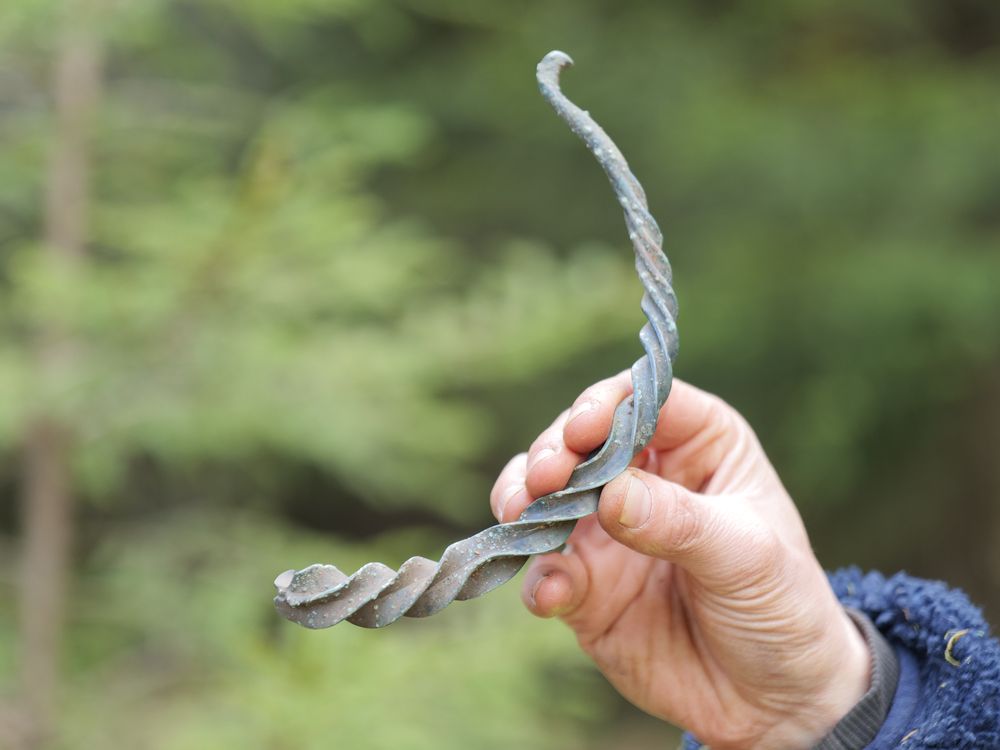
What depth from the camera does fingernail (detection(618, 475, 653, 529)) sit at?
1169 mm

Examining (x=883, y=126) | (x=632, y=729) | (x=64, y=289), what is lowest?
(x=632, y=729)

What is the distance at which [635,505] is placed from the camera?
1171mm

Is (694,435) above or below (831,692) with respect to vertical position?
above


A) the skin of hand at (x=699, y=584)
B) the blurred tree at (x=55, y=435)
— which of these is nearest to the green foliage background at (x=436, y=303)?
the blurred tree at (x=55, y=435)

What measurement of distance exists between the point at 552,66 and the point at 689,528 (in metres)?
0.54

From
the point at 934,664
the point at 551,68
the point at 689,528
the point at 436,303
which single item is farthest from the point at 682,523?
the point at 436,303

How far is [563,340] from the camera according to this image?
3123 mm

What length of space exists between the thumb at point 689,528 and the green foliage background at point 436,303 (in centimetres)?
142

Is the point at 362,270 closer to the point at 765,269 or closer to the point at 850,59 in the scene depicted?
the point at 765,269

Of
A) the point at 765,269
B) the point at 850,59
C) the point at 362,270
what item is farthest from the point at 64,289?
the point at 850,59

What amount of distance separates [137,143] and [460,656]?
1.78 m

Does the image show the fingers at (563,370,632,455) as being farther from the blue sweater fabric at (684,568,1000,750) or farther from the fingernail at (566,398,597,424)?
the blue sweater fabric at (684,568,1000,750)

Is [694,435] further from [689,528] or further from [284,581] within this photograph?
[284,581]

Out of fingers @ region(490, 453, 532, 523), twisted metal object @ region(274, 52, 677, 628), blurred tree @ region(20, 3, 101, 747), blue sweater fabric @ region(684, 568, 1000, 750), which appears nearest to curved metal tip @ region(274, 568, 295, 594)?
twisted metal object @ region(274, 52, 677, 628)
